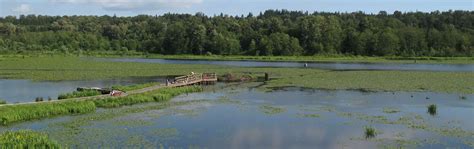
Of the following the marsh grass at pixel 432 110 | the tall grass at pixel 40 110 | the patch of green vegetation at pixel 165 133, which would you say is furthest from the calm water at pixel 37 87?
the marsh grass at pixel 432 110

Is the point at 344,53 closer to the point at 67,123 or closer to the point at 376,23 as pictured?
the point at 376,23

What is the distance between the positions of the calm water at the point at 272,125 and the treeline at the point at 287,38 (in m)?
110

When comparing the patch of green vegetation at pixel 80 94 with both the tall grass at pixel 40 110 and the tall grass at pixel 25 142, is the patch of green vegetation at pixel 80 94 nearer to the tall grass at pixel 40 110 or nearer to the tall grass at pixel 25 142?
the tall grass at pixel 40 110

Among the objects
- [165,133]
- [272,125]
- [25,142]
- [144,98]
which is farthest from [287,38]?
[25,142]

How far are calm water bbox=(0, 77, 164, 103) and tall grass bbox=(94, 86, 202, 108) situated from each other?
22.1 ft

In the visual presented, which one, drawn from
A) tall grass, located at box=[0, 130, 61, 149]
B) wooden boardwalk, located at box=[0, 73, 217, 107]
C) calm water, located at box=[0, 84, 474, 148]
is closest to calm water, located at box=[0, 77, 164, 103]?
wooden boardwalk, located at box=[0, 73, 217, 107]

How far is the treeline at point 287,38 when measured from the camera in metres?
149

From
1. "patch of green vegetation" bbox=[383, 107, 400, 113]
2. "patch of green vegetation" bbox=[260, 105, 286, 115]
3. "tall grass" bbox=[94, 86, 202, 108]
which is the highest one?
"tall grass" bbox=[94, 86, 202, 108]

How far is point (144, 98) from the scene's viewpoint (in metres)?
39.6

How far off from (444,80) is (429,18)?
132m

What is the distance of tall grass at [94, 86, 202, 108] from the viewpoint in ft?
119

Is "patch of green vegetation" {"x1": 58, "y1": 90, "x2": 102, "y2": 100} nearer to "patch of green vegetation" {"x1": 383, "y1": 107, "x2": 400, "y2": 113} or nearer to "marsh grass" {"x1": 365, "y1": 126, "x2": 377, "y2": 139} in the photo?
"patch of green vegetation" {"x1": 383, "y1": 107, "x2": 400, "y2": 113}

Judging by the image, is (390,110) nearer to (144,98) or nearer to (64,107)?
(144,98)

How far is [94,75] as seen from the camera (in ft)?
219
